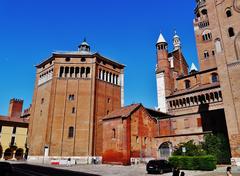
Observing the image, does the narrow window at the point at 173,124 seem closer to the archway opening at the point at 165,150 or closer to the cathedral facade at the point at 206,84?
the cathedral facade at the point at 206,84

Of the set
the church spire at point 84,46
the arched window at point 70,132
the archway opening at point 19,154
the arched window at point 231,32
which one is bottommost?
the archway opening at point 19,154

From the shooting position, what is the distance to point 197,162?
21.9 metres

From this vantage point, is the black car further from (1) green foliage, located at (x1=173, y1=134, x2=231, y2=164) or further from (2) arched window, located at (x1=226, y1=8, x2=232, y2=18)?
(2) arched window, located at (x1=226, y1=8, x2=232, y2=18)

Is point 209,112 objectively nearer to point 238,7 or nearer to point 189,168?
point 189,168

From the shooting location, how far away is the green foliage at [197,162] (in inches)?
832

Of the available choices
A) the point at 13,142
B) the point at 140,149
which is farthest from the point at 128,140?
the point at 13,142

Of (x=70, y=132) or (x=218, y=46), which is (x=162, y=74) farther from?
(x=70, y=132)

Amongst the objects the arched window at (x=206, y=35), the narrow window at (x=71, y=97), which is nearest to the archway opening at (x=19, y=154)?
the narrow window at (x=71, y=97)

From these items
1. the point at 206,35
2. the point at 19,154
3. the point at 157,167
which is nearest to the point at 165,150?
the point at 157,167

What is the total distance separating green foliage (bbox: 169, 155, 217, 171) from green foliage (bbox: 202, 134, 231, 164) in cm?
478

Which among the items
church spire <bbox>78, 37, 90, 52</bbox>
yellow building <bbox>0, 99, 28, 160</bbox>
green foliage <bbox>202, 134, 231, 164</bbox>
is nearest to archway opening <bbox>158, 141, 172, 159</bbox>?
green foliage <bbox>202, 134, 231, 164</bbox>

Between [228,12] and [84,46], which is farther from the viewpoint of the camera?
[84,46]

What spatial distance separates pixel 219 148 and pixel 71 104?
74.3 ft

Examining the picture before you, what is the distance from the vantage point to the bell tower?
48.0m
